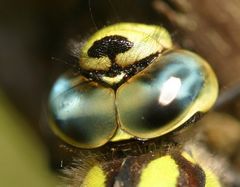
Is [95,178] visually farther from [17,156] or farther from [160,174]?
[17,156]

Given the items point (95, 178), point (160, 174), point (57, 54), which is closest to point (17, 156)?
point (57, 54)

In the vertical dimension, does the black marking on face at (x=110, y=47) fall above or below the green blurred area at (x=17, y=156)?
above

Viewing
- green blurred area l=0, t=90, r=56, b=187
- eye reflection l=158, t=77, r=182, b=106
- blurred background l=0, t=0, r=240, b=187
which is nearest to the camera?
eye reflection l=158, t=77, r=182, b=106

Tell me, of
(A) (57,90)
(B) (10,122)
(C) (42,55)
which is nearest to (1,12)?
(C) (42,55)

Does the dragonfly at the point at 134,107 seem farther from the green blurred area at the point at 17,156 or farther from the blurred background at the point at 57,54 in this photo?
the green blurred area at the point at 17,156

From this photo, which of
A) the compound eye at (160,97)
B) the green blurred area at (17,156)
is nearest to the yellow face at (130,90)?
the compound eye at (160,97)

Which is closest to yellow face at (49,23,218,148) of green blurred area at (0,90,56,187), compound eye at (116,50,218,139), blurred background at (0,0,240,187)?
compound eye at (116,50,218,139)

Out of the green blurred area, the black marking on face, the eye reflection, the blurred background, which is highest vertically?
the black marking on face

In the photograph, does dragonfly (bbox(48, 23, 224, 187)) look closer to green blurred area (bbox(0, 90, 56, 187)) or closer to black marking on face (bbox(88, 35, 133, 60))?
black marking on face (bbox(88, 35, 133, 60))

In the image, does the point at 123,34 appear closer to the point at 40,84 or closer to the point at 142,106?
the point at 142,106
